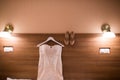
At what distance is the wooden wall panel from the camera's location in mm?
2910

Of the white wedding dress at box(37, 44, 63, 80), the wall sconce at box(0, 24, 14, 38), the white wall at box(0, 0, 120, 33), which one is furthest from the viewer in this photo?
the white wall at box(0, 0, 120, 33)

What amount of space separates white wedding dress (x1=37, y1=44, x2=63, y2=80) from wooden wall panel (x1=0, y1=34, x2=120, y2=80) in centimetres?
11

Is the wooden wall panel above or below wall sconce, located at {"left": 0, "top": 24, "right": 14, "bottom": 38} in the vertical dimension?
below

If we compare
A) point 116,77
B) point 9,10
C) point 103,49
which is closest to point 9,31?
point 9,10

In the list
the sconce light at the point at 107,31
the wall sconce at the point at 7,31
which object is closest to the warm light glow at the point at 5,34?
the wall sconce at the point at 7,31

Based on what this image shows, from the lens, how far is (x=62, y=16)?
9.93ft

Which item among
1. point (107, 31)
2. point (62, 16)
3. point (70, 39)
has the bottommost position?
point (70, 39)

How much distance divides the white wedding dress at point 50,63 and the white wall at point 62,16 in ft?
1.18

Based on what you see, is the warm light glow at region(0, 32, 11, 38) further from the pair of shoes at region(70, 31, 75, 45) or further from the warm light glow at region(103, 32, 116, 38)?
the warm light glow at region(103, 32, 116, 38)

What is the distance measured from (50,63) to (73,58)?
17.1 inches

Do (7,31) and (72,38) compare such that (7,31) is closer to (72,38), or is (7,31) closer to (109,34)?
(72,38)

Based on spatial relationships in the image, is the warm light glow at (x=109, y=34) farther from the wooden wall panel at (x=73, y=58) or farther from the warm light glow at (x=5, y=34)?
the warm light glow at (x=5, y=34)

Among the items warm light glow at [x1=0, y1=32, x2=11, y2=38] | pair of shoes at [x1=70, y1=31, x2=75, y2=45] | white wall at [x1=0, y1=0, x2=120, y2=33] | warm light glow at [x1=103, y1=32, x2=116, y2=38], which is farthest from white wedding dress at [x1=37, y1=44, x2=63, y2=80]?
warm light glow at [x1=103, y1=32, x2=116, y2=38]

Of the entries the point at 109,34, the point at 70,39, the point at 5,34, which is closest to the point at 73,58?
the point at 70,39
